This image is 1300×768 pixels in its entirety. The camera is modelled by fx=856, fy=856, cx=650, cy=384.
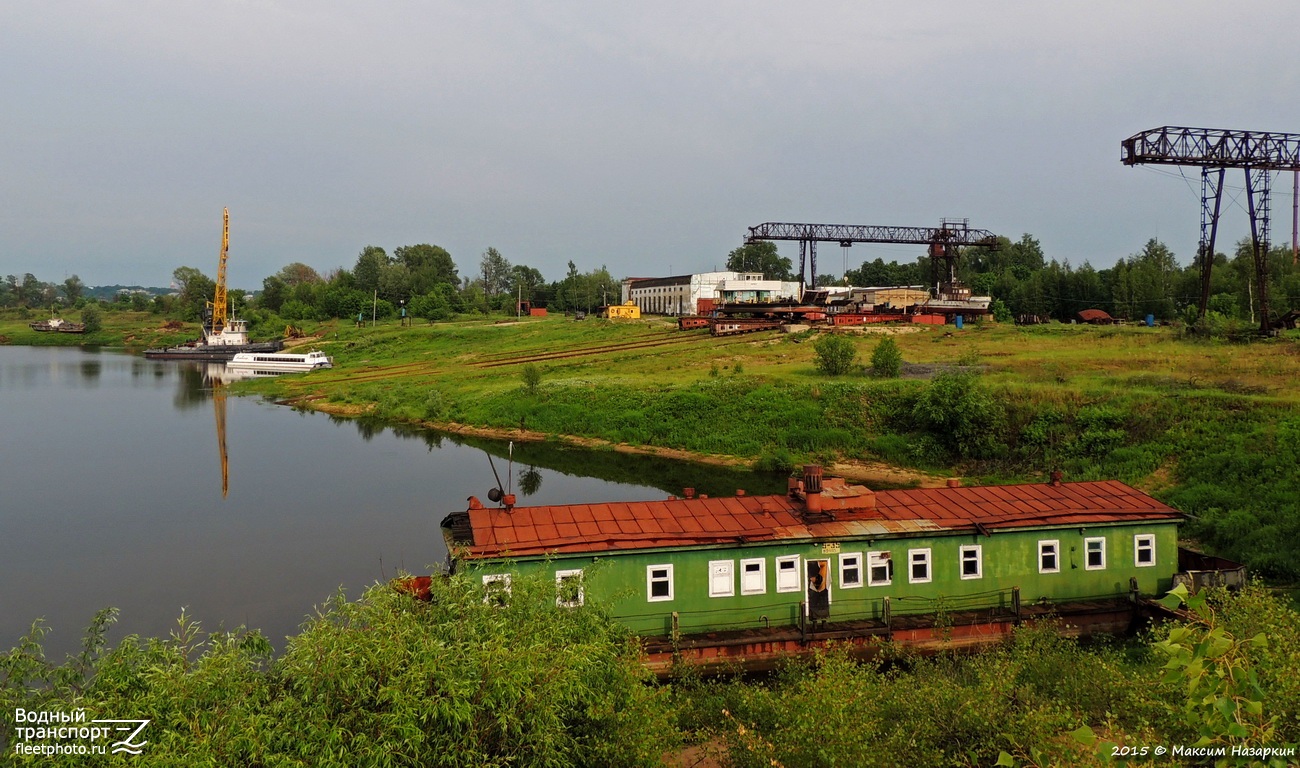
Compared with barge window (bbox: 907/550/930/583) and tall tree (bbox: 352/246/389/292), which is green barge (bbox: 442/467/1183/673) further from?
tall tree (bbox: 352/246/389/292)

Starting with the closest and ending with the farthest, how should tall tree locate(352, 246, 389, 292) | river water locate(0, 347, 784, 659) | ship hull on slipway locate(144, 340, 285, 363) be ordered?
river water locate(0, 347, 784, 659) < ship hull on slipway locate(144, 340, 285, 363) < tall tree locate(352, 246, 389, 292)

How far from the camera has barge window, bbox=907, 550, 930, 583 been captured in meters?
19.5

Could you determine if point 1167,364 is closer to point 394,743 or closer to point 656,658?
point 656,658

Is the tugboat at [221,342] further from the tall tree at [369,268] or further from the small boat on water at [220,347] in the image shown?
the tall tree at [369,268]

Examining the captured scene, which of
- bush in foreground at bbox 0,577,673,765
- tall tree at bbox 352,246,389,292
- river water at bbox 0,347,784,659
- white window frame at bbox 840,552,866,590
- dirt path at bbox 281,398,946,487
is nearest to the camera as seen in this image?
bush in foreground at bbox 0,577,673,765

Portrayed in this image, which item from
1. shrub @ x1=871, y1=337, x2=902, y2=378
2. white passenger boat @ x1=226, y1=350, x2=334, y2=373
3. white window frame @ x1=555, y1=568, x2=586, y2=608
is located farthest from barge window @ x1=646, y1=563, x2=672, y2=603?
white passenger boat @ x1=226, y1=350, x2=334, y2=373

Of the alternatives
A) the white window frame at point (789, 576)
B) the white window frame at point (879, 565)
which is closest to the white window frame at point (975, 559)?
the white window frame at point (879, 565)

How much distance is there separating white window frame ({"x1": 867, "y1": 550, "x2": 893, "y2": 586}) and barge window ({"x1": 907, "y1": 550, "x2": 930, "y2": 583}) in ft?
1.52

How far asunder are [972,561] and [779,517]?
462cm

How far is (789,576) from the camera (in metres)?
19.0

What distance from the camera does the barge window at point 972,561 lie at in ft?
65.0

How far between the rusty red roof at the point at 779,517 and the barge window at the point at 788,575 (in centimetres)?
62

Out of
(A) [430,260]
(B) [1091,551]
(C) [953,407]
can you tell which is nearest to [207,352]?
(A) [430,260]

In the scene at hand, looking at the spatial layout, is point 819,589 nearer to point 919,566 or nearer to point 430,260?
point 919,566
